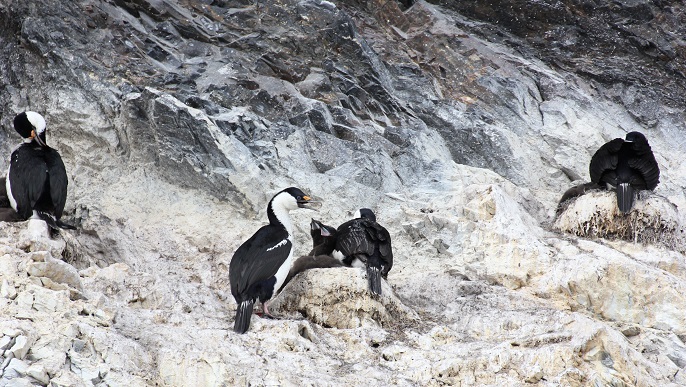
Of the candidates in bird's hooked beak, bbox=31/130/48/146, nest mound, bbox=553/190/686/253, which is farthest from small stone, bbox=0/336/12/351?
nest mound, bbox=553/190/686/253

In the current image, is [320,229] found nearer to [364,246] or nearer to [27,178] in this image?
[364,246]

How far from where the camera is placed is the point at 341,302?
26.5 feet

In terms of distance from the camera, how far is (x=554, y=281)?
916 cm

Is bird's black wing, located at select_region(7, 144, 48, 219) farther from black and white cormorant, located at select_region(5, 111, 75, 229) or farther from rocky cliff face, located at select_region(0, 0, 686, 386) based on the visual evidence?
rocky cliff face, located at select_region(0, 0, 686, 386)

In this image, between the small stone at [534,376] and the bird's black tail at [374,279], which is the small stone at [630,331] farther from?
the bird's black tail at [374,279]

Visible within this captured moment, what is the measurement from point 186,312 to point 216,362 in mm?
1690

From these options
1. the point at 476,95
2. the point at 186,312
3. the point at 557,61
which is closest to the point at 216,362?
the point at 186,312

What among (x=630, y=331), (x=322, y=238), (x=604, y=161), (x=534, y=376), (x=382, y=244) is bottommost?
(x=322, y=238)

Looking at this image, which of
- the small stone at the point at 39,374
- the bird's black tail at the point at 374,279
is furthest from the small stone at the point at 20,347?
the bird's black tail at the point at 374,279

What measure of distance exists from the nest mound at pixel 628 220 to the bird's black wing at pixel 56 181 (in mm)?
5592

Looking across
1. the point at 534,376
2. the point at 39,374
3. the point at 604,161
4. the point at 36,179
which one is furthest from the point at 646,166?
the point at 39,374

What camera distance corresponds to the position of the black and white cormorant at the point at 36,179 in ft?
28.6

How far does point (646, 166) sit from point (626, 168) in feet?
0.92

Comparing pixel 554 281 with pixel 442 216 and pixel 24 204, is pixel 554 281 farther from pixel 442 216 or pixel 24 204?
pixel 24 204
